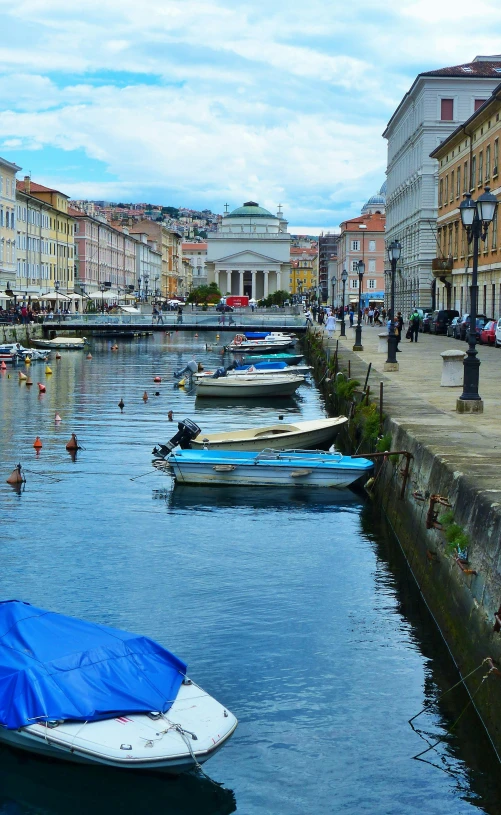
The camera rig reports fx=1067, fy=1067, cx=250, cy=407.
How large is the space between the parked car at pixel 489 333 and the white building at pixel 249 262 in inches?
5501

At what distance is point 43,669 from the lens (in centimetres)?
982

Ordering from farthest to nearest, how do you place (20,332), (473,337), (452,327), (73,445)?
(20,332) → (452,327) → (73,445) → (473,337)

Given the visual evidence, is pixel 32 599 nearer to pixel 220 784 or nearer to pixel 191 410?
pixel 220 784

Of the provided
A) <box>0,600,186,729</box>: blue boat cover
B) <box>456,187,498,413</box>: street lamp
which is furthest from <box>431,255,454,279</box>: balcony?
<box>0,600,186,729</box>: blue boat cover

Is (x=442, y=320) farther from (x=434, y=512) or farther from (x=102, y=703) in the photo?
(x=102, y=703)

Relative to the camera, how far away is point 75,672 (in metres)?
9.84

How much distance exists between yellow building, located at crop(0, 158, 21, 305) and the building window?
114ft

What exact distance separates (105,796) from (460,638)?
4.65 metres

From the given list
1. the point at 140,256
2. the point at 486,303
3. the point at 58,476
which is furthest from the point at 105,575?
the point at 140,256

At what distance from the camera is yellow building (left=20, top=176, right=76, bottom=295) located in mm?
111438

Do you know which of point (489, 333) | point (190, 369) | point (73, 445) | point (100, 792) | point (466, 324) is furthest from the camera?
point (466, 324)

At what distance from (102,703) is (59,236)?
361ft

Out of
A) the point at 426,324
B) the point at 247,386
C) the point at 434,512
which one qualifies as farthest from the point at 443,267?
the point at 434,512

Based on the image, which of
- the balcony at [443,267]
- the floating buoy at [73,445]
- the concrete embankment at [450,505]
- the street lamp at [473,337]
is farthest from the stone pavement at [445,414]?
the balcony at [443,267]
